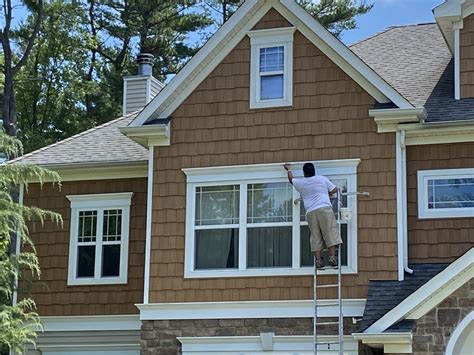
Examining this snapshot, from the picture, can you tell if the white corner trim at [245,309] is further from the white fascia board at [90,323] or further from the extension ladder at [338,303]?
the white fascia board at [90,323]

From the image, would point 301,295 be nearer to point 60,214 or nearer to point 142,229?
point 142,229

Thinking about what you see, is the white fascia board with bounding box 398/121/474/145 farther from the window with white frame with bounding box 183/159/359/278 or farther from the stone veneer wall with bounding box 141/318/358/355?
the stone veneer wall with bounding box 141/318/358/355

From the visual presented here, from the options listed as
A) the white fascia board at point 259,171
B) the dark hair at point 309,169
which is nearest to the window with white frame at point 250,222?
the white fascia board at point 259,171

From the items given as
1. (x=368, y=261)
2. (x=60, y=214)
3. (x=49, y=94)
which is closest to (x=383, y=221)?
(x=368, y=261)

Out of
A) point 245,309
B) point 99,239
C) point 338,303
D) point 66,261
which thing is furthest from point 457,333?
point 66,261

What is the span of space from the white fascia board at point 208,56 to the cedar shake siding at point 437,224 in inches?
137

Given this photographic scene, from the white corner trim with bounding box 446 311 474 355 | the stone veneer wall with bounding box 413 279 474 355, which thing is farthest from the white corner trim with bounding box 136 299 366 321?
the white corner trim with bounding box 446 311 474 355

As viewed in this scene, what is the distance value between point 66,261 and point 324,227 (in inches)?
213

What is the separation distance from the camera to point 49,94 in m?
A: 32.5

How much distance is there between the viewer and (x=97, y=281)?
1680 cm

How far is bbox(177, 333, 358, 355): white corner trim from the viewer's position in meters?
14.1

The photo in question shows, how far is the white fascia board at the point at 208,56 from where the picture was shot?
15.4 metres

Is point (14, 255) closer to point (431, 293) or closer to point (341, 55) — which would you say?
point (341, 55)

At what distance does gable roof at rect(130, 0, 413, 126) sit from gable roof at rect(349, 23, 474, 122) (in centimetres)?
154
